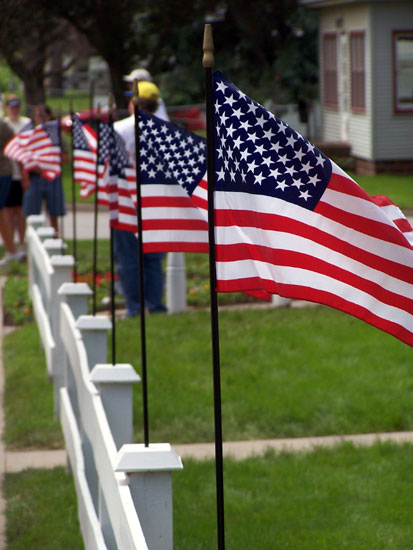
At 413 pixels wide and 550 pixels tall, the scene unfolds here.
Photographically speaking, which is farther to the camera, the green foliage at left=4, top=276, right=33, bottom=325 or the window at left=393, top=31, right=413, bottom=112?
the window at left=393, top=31, right=413, bottom=112

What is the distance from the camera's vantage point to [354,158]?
84.6 feet

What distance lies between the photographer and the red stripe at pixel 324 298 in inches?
129

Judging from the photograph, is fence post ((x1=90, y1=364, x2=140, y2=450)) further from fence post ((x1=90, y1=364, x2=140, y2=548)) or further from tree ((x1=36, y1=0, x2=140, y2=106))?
tree ((x1=36, y1=0, x2=140, y2=106))

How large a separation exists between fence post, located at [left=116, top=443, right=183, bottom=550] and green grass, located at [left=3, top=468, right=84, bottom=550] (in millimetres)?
1594

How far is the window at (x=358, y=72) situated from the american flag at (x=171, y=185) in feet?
66.8

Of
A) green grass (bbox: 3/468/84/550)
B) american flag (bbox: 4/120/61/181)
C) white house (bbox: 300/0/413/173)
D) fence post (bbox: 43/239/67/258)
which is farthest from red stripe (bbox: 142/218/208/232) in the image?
white house (bbox: 300/0/413/173)

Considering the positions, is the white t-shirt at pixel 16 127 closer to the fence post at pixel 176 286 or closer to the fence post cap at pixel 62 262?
the fence post at pixel 176 286

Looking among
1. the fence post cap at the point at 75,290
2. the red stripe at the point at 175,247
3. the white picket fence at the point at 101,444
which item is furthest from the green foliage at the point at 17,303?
the red stripe at the point at 175,247

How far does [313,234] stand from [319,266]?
101 millimetres

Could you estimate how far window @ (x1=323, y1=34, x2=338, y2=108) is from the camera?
90.3 ft

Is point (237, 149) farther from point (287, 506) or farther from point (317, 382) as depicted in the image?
point (317, 382)

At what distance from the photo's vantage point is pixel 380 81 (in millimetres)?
24078

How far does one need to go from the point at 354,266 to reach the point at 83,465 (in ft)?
7.71

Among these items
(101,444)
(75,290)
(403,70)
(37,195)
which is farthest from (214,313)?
(403,70)
